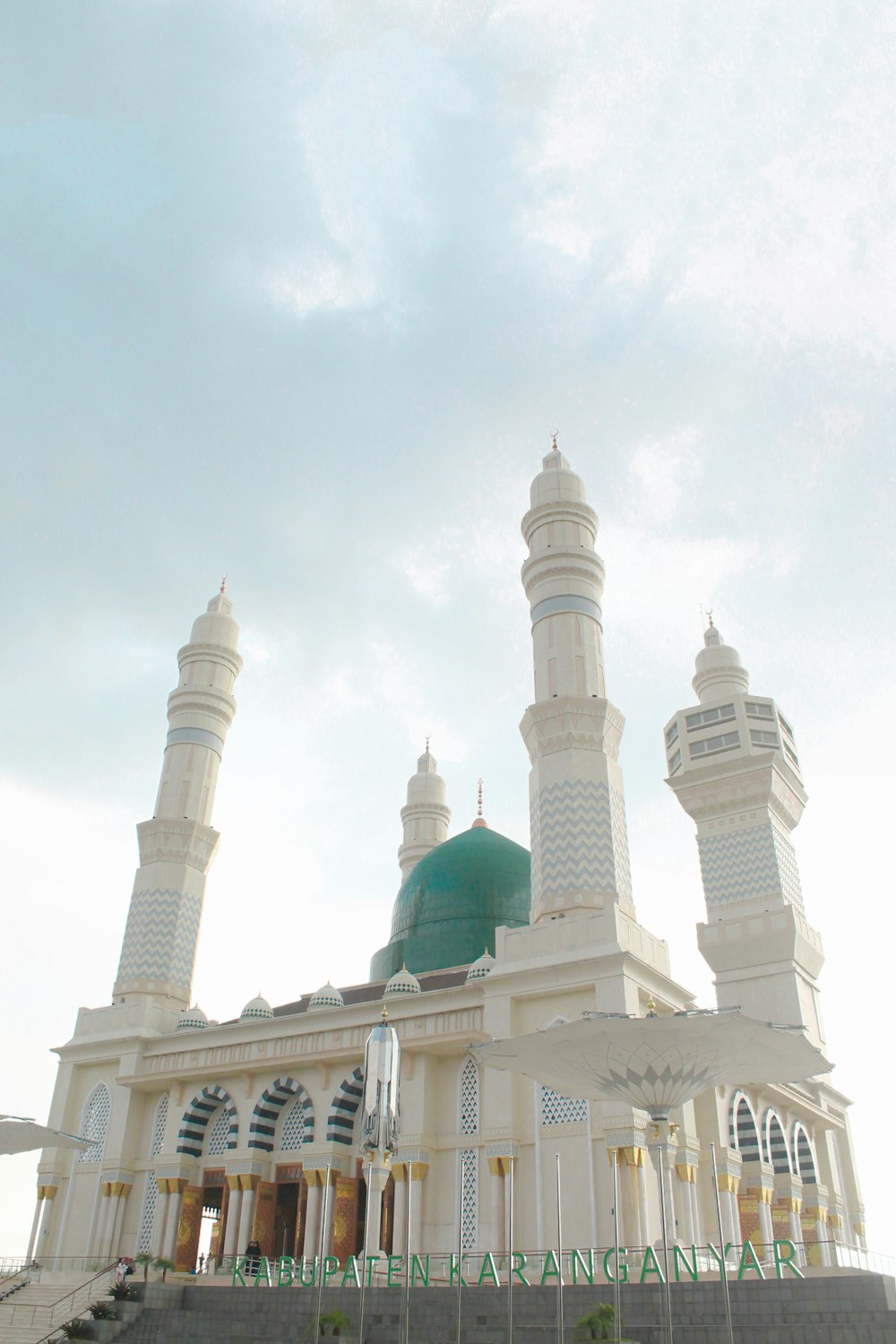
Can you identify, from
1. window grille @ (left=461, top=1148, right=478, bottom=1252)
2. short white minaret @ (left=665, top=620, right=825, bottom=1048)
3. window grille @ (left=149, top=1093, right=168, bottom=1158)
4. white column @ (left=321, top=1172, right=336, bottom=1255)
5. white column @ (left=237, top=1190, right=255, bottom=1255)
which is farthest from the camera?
short white minaret @ (left=665, top=620, right=825, bottom=1048)

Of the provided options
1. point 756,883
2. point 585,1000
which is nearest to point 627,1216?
point 585,1000

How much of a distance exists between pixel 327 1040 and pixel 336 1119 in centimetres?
138

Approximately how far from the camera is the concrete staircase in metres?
10.4

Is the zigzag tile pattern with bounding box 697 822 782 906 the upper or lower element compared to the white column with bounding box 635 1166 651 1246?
upper

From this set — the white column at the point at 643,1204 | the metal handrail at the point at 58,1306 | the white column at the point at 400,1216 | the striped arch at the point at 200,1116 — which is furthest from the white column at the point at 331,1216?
the white column at the point at 643,1204

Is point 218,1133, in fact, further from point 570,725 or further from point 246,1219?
point 570,725

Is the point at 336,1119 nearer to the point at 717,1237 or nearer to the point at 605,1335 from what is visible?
the point at 717,1237

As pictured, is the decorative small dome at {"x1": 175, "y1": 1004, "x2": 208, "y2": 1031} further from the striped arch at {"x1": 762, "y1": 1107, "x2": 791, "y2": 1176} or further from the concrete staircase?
the striped arch at {"x1": 762, "y1": 1107, "x2": 791, "y2": 1176}

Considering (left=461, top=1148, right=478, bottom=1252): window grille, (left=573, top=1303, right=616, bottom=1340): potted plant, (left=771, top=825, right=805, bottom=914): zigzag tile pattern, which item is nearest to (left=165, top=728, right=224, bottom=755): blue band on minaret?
(left=461, top=1148, right=478, bottom=1252): window grille

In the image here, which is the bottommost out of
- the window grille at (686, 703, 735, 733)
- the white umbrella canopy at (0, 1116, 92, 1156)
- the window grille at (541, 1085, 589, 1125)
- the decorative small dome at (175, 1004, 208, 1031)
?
the white umbrella canopy at (0, 1116, 92, 1156)

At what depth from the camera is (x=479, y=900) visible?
25.6 metres

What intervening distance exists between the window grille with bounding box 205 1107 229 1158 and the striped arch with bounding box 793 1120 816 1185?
11.6m

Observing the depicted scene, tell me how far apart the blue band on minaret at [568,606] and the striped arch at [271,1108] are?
35.9ft

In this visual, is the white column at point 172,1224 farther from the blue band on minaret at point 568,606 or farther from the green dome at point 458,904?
the blue band on minaret at point 568,606
